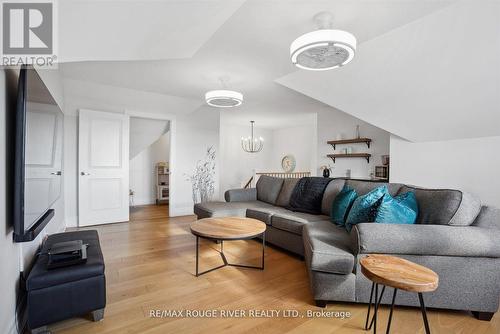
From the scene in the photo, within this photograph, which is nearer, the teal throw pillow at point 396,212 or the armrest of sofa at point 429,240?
the armrest of sofa at point 429,240

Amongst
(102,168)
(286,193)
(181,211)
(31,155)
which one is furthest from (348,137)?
(31,155)

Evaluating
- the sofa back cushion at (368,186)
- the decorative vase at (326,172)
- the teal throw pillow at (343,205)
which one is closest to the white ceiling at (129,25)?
the teal throw pillow at (343,205)

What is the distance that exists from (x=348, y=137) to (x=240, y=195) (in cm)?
277

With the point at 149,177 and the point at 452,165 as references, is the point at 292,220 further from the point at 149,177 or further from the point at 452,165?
the point at 149,177

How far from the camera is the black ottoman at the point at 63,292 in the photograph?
4.68 ft

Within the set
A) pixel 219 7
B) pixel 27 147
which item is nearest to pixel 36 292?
pixel 27 147

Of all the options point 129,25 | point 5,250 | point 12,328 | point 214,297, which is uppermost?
point 129,25

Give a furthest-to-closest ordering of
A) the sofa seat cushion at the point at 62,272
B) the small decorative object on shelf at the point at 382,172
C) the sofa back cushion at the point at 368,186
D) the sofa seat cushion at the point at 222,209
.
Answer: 1. the small decorative object on shelf at the point at 382,172
2. the sofa seat cushion at the point at 222,209
3. the sofa back cushion at the point at 368,186
4. the sofa seat cushion at the point at 62,272

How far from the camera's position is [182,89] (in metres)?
4.12

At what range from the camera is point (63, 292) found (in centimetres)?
151

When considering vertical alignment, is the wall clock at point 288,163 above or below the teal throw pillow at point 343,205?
above

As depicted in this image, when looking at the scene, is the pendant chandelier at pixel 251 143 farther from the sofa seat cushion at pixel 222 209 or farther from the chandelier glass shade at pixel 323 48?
the chandelier glass shade at pixel 323 48

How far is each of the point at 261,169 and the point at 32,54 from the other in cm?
756

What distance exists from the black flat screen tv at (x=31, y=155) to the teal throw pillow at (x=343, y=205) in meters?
2.52
